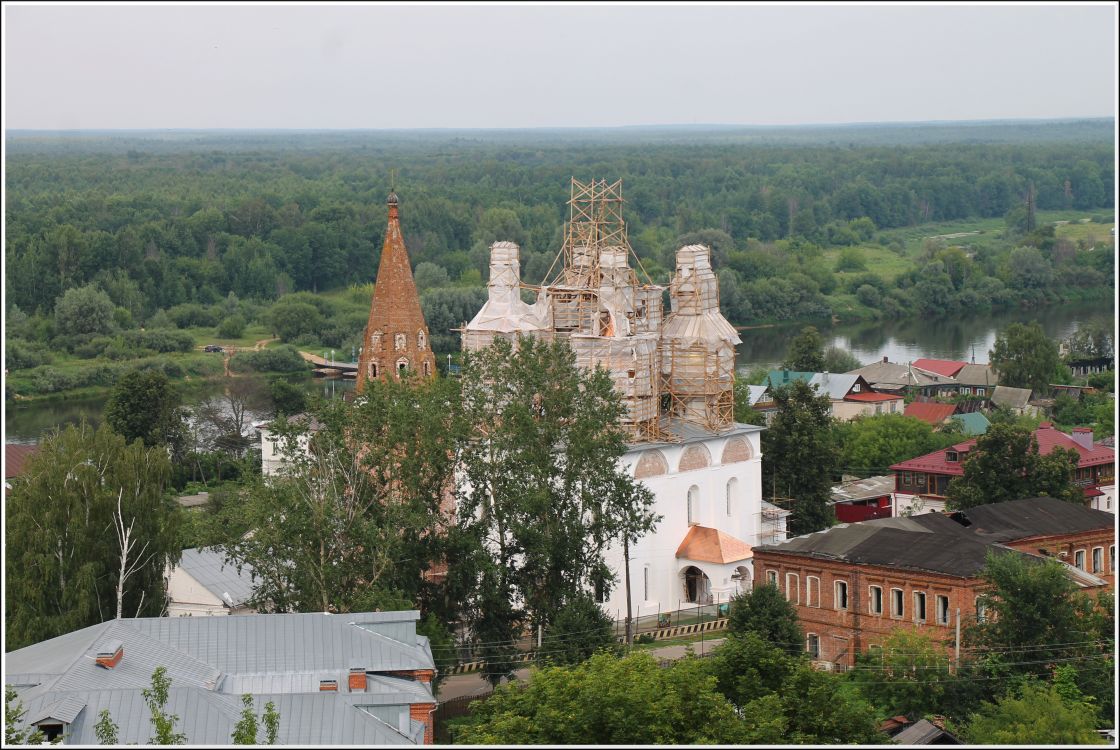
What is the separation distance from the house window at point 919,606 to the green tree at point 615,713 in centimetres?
766

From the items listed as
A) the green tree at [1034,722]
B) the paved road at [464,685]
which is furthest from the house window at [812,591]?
the green tree at [1034,722]

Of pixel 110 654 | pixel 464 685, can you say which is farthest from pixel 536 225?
pixel 110 654

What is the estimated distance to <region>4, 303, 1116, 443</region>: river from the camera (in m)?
58.0

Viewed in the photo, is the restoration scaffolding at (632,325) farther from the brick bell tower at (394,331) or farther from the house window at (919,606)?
the house window at (919,606)

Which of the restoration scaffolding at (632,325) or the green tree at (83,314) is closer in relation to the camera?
the restoration scaffolding at (632,325)

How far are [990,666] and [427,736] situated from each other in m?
7.97

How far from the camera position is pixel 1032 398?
55531 millimetres

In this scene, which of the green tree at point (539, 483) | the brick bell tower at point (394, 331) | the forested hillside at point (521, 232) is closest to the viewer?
the green tree at point (539, 483)

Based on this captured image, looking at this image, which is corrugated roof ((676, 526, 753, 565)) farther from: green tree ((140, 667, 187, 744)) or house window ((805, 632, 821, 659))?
green tree ((140, 667, 187, 744))

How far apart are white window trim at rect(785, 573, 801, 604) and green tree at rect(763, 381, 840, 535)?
6.19 m

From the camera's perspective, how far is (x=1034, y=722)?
20922 mm

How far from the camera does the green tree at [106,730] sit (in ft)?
56.3

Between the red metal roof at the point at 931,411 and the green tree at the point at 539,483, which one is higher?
the green tree at the point at 539,483

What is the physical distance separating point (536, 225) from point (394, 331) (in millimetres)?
73205
